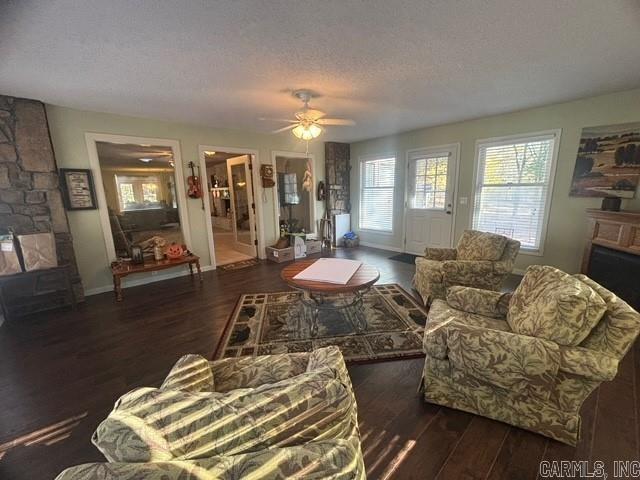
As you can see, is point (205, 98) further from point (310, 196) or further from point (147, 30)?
point (310, 196)

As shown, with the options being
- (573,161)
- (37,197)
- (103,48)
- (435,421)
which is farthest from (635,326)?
(37,197)

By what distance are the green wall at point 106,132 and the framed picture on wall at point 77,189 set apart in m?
0.08

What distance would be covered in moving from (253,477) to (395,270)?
3991 mm

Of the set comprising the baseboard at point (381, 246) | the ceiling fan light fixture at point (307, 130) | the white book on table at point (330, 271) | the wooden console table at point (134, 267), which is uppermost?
the ceiling fan light fixture at point (307, 130)

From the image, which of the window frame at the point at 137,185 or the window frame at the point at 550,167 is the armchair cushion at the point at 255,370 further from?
the window frame at the point at 137,185

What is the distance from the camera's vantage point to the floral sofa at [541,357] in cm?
130

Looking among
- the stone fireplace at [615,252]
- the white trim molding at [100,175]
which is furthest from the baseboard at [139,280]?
the stone fireplace at [615,252]

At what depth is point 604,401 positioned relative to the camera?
174 cm

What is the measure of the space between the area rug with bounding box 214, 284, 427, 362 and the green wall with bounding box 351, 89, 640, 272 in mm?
2316

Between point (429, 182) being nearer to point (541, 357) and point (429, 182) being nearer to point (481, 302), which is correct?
point (481, 302)

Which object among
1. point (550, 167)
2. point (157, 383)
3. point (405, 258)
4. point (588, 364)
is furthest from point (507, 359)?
point (405, 258)

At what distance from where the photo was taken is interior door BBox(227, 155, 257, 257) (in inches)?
200

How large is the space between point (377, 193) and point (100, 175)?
15.5 feet

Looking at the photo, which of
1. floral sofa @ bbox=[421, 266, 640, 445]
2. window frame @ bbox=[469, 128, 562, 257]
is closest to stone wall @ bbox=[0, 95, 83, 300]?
floral sofa @ bbox=[421, 266, 640, 445]
